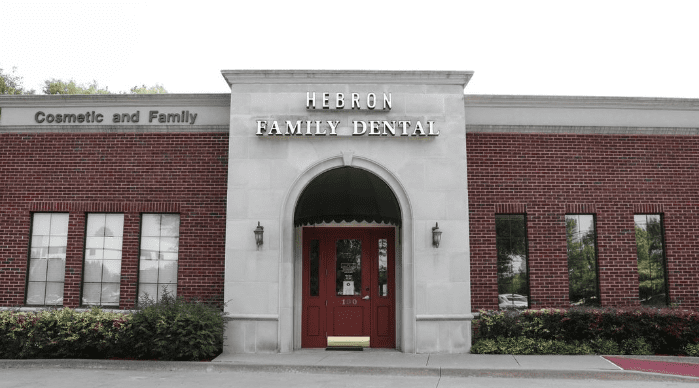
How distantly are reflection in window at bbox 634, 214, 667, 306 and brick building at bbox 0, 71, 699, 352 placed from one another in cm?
4

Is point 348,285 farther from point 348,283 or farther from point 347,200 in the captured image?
point 347,200

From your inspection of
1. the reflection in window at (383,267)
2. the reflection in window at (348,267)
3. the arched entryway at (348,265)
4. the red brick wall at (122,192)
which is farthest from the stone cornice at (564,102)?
the red brick wall at (122,192)

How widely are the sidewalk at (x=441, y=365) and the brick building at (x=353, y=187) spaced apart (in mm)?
1135

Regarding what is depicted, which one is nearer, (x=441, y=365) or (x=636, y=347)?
(x=441, y=365)

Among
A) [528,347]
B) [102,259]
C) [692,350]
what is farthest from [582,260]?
[102,259]

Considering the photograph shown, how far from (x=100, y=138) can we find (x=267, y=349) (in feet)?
21.4

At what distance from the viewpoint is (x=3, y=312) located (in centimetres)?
1187

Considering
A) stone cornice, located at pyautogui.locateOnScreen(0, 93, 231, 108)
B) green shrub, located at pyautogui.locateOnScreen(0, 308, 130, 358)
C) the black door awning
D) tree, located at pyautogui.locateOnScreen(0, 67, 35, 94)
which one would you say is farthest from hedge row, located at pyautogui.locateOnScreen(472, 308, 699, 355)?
tree, located at pyautogui.locateOnScreen(0, 67, 35, 94)

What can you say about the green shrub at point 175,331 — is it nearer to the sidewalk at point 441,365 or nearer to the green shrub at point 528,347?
the sidewalk at point 441,365

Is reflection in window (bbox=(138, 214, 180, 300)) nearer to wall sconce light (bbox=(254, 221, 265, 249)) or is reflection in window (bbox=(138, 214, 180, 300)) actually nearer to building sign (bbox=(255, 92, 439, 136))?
wall sconce light (bbox=(254, 221, 265, 249))

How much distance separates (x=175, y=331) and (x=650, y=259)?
35.5 ft

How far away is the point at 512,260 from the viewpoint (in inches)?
515

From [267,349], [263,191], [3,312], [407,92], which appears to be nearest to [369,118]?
[407,92]

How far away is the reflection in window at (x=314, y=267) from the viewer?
43.4 ft
